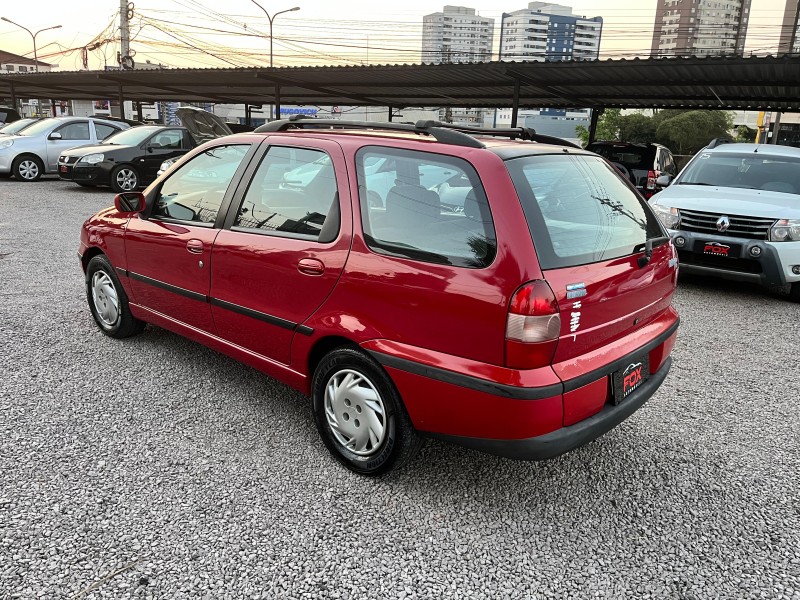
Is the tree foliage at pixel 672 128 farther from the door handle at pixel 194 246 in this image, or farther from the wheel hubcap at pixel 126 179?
the door handle at pixel 194 246

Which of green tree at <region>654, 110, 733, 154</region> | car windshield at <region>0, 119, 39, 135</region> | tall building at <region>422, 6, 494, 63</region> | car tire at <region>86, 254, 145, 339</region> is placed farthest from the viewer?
tall building at <region>422, 6, 494, 63</region>

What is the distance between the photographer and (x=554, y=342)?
7.84 feet

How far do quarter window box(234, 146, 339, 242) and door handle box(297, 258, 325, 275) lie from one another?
0.36ft

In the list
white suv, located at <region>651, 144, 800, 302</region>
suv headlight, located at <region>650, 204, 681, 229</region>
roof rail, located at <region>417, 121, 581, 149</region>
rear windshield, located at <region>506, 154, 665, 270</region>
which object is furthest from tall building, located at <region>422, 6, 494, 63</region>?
rear windshield, located at <region>506, 154, 665, 270</region>

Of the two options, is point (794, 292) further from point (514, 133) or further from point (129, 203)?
point (129, 203)

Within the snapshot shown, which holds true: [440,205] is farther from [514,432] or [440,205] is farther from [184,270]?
[184,270]

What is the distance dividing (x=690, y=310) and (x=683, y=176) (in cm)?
247

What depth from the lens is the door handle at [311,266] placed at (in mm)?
2881

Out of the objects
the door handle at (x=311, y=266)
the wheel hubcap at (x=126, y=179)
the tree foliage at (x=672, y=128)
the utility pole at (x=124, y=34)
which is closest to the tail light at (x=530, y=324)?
the door handle at (x=311, y=266)

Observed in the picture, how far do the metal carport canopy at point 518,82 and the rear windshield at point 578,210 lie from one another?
12.1 m

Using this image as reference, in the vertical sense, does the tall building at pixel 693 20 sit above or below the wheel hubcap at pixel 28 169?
above

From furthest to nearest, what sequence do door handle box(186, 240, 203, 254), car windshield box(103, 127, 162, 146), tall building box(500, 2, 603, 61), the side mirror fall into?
tall building box(500, 2, 603, 61)
car windshield box(103, 127, 162, 146)
the side mirror
door handle box(186, 240, 203, 254)

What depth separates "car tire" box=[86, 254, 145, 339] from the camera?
443cm

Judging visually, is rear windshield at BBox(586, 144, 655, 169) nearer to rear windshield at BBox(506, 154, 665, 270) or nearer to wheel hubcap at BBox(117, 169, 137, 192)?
wheel hubcap at BBox(117, 169, 137, 192)
